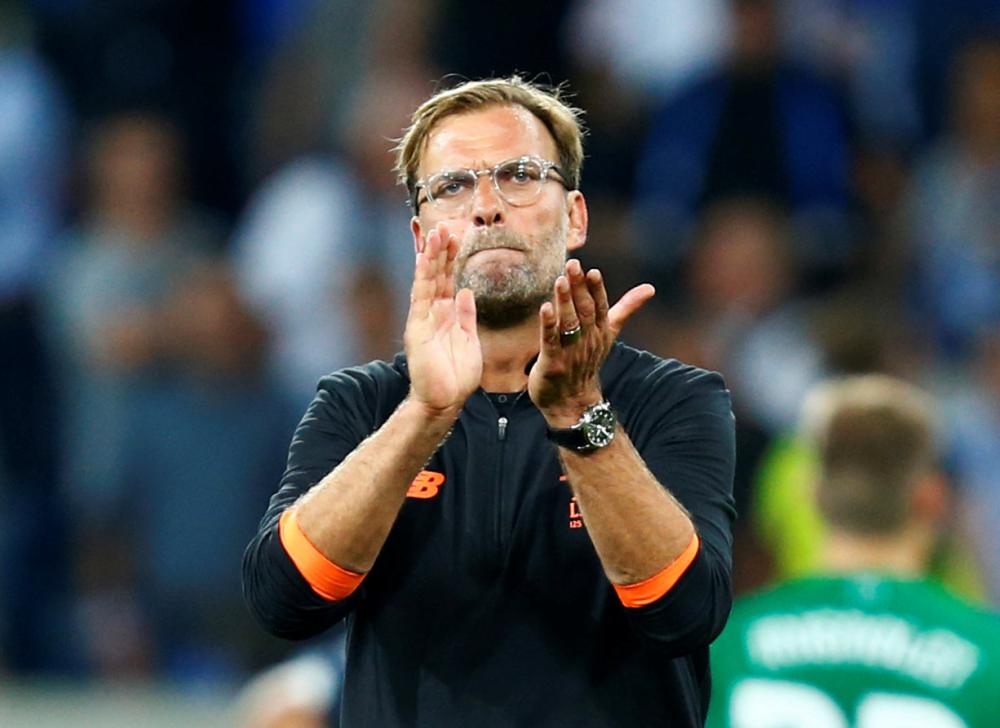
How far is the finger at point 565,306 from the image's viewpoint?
121 inches

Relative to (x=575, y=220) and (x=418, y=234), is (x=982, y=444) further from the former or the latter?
(x=418, y=234)

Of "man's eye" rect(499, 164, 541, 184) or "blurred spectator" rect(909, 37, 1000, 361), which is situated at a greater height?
"man's eye" rect(499, 164, 541, 184)

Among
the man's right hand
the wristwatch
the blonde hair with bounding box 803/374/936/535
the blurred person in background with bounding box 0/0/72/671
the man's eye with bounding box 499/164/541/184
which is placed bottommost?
the blurred person in background with bounding box 0/0/72/671

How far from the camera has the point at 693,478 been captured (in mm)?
3365

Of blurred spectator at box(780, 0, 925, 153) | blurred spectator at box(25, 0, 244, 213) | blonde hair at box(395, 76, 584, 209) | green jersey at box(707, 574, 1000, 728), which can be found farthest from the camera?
blurred spectator at box(25, 0, 244, 213)

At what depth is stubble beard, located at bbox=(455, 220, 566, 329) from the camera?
345 cm

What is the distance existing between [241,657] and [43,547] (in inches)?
41.4

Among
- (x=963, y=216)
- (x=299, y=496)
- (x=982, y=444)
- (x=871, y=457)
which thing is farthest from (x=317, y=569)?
(x=963, y=216)

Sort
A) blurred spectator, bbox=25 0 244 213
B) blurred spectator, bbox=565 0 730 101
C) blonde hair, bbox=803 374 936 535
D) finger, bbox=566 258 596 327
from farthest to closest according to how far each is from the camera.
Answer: blurred spectator, bbox=25 0 244 213 → blurred spectator, bbox=565 0 730 101 → blonde hair, bbox=803 374 936 535 → finger, bbox=566 258 596 327

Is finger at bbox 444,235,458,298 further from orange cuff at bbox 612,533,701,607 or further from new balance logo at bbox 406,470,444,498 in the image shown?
orange cuff at bbox 612,533,701,607

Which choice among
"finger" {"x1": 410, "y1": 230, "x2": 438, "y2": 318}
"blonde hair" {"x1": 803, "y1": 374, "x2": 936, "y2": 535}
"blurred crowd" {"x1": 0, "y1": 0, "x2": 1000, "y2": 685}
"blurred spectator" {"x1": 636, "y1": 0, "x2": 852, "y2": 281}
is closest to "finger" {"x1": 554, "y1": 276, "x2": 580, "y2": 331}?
"finger" {"x1": 410, "y1": 230, "x2": 438, "y2": 318}

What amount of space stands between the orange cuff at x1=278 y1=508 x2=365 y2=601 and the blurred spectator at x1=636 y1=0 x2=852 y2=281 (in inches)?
216

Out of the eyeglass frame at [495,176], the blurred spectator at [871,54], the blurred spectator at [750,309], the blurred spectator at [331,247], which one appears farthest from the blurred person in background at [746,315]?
the eyeglass frame at [495,176]

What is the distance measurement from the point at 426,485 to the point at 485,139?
611mm
